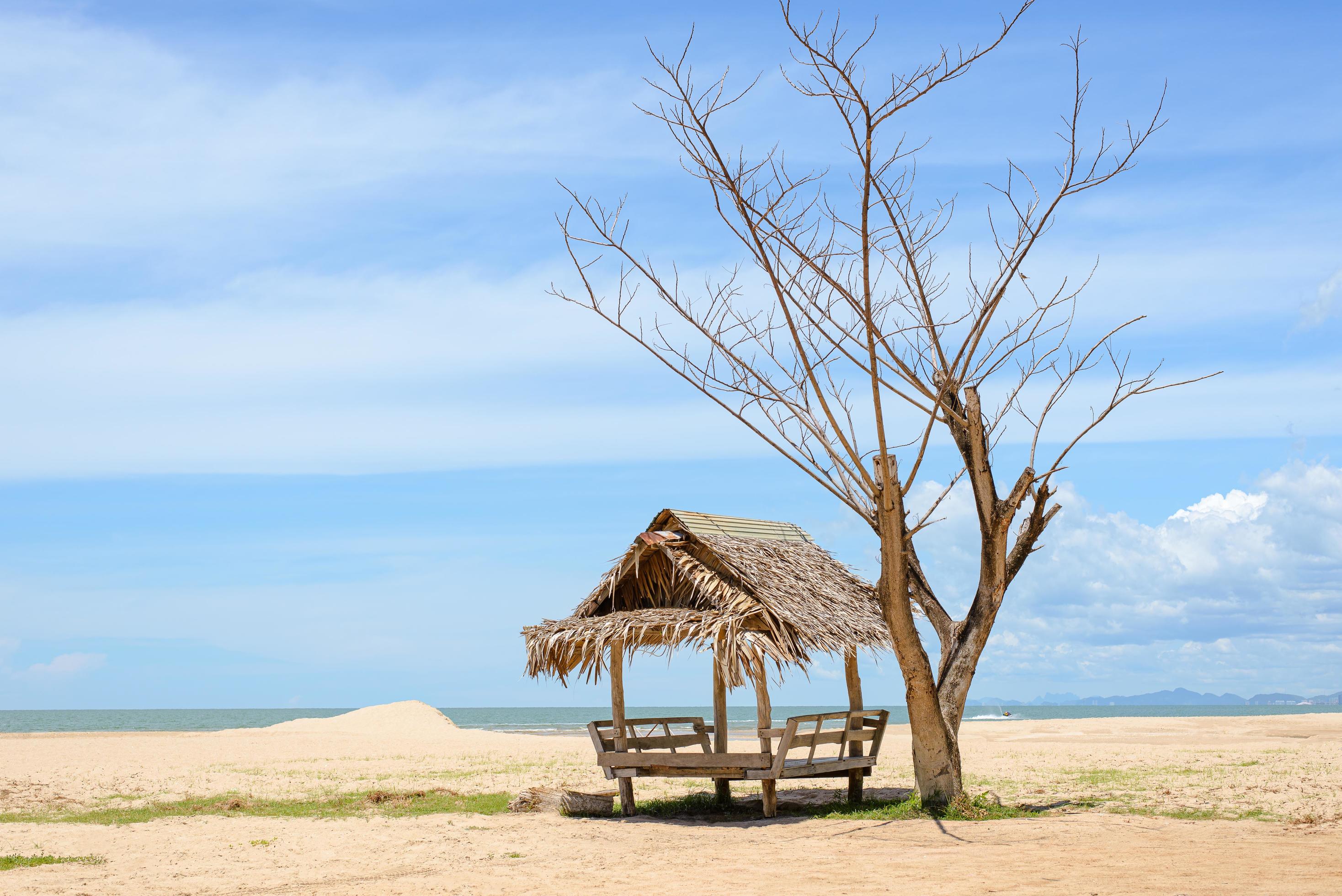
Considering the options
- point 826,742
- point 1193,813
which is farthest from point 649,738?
point 1193,813

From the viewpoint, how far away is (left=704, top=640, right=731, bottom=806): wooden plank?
13.2 metres

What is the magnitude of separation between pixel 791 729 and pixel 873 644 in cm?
170

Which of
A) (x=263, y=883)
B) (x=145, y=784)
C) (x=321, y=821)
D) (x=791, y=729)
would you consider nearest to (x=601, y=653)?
A: (x=791, y=729)

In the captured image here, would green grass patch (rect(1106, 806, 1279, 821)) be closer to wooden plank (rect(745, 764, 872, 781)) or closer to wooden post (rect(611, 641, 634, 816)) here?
wooden plank (rect(745, 764, 872, 781))

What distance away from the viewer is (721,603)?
1211cm

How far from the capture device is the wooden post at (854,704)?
1291 cm

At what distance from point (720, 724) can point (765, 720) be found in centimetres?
217

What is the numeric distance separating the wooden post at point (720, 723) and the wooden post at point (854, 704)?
1.57 meters

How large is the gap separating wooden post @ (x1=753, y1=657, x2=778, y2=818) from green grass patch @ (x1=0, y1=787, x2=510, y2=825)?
11.5ft

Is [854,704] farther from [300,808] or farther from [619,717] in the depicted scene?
[300,808]

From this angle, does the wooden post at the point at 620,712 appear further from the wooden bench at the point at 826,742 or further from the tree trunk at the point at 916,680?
the tree trunk at the point at 916,680

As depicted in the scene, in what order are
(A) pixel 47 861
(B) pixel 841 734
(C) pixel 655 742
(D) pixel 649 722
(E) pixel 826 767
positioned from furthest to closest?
1. (D) pixel 649 722
2. (C) pixel 655 742
3. (B) pixel 841 734
4. (E) pixel 826 767
5. (A) pixel 47 861

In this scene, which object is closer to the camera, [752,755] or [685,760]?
[752,755]

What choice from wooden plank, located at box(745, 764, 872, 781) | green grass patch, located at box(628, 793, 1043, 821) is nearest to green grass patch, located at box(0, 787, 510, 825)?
green grass patch, located at box(628, 793, 1043, 821)
